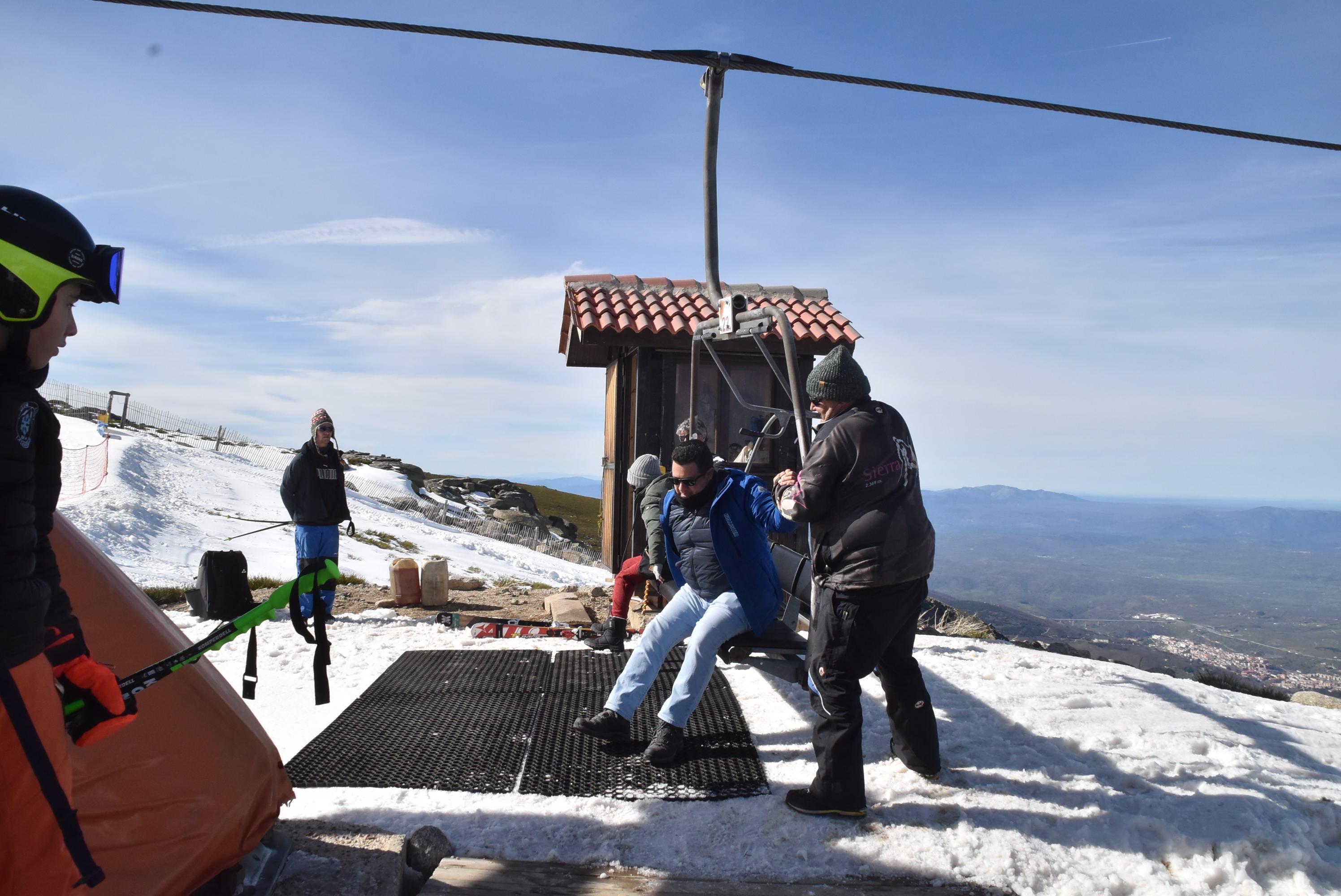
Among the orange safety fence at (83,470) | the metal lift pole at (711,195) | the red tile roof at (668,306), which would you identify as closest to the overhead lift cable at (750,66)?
the metal lift pole at (711,195)

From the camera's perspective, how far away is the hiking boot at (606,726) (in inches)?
155

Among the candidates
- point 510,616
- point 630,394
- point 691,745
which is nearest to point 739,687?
point 691,745

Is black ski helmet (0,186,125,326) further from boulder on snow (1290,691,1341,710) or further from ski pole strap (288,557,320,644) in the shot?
boulder on snow (1290,691,1341,710)

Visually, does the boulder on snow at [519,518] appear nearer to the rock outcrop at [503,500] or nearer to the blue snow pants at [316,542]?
the rock outcrop at [503,500]

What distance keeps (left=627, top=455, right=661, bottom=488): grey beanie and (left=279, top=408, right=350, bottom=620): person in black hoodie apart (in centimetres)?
272

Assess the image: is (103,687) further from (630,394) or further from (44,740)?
(630,394)

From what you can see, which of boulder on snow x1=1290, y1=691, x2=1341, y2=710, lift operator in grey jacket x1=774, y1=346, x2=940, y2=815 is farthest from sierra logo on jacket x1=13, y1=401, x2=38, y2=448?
boulder on snow x1=1290, y1=691, x2=1341, y2=710

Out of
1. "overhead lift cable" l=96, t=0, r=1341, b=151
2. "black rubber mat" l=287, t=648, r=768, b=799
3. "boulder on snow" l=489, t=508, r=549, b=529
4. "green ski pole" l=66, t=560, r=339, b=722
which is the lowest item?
"black rubber mat" l=287, t=648, r=768, b=799

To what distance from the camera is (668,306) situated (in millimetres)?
8453

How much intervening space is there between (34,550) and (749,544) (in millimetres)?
2863

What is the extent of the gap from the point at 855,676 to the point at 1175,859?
132 cm

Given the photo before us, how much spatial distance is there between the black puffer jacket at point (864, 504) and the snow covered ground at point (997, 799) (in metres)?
1.02

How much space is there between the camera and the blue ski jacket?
3936mm

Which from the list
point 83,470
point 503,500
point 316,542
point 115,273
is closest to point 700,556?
point 115,273
